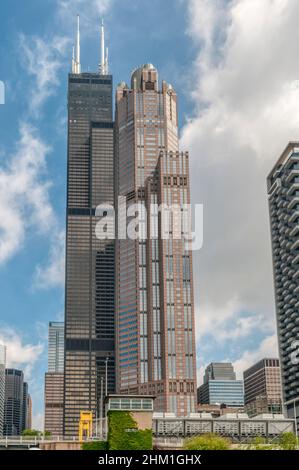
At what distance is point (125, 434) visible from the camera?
4739 inches

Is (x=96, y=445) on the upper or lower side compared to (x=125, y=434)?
lower

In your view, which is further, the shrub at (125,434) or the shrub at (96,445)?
the shrub at (96,445)

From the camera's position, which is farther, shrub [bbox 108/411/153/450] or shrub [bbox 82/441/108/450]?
shrub [bbox 82/441/108/450]

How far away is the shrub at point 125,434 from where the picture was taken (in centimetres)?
11950

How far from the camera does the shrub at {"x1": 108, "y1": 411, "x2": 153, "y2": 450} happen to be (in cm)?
11950

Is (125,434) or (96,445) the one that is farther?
(96,445)
